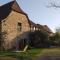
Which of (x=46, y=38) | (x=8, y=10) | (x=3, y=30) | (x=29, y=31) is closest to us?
(x=3, y=30)

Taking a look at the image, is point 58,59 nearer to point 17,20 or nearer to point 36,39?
point 17,20

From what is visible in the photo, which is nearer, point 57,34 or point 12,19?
point 12,19

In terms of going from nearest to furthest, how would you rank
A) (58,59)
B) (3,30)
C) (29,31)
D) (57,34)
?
(58,59)
(3,30)
(29,31)
(57,34)

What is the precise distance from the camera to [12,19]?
36781mm

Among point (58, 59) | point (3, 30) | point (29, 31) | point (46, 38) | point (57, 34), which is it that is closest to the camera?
point (58, 59)

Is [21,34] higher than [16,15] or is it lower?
lower

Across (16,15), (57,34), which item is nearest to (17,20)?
(16,15)

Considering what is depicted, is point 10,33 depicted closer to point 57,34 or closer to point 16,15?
point 16,15

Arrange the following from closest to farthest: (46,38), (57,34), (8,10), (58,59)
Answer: (58,59)
(8,10)
(46,38)
(57,34)

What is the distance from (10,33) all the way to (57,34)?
30.7m

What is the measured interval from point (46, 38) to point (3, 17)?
44.9ft

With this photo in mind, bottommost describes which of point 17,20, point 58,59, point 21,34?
point 58,59

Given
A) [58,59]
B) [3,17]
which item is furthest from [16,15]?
[58,59]

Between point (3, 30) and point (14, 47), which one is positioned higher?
point (3, 30)
